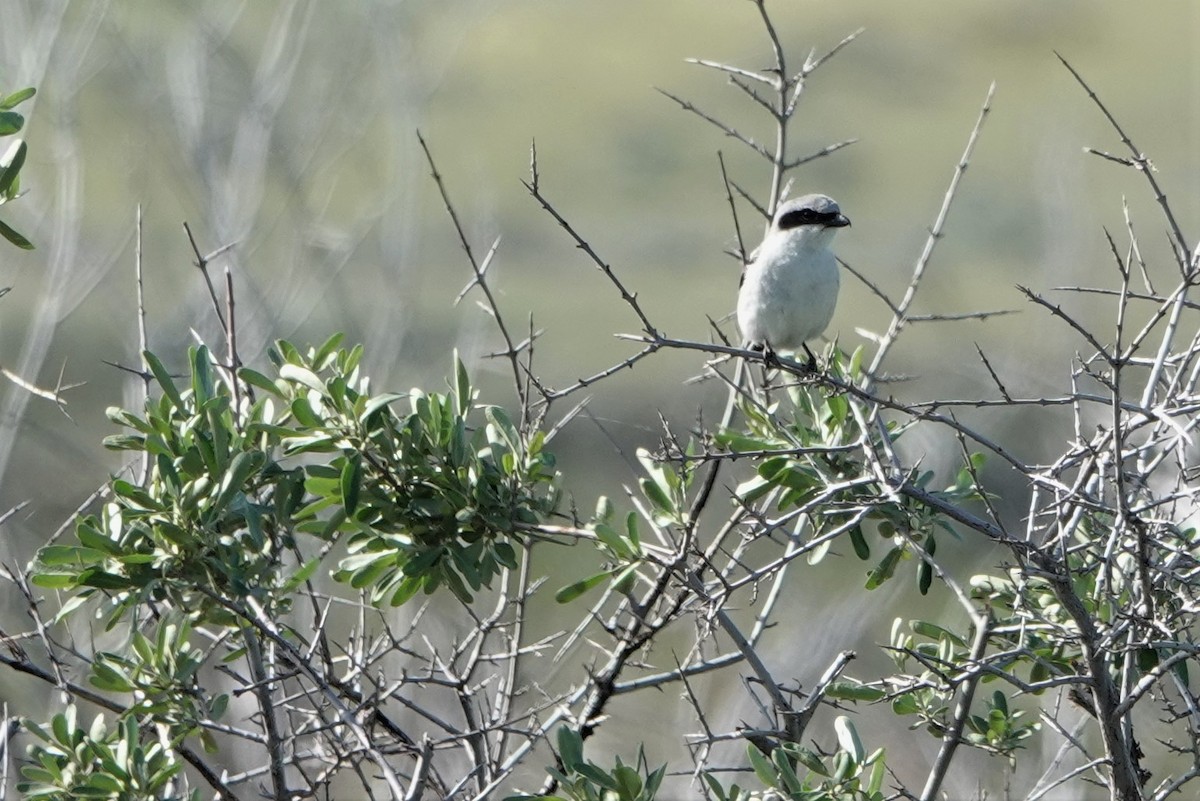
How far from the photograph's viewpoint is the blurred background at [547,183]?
8.47 meters

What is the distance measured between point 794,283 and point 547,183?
76.8ft

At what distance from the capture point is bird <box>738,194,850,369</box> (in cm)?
480

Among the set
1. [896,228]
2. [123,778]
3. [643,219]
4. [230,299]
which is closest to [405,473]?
[230,299]

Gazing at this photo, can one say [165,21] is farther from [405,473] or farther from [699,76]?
[699,76]

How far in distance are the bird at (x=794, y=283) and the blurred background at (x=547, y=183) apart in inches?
32.3

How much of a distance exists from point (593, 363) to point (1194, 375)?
18.4 m

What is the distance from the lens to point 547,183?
91.2 ft

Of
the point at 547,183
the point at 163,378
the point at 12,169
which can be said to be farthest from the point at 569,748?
the point at 547,183

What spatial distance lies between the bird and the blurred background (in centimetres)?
82

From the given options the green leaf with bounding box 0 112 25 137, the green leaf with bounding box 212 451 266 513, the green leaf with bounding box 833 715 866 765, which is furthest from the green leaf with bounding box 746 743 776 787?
the green leaf with bounding box 0 112 25 137

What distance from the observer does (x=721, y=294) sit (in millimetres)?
24234

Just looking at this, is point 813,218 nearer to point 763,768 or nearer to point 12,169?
point 763,768

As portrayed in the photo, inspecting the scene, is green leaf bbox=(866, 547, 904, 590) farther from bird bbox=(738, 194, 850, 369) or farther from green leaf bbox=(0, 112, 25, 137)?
green leaf bbox=(0, 112, 25, 137)

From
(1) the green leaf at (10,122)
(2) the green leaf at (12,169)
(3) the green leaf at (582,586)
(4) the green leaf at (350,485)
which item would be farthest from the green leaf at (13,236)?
(3) the green leaf at (582,586)
